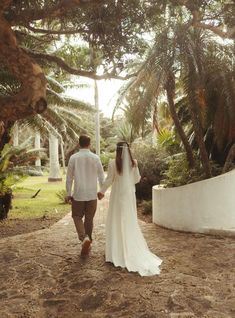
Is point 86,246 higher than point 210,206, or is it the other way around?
point 210,206

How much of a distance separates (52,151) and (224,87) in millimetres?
19316

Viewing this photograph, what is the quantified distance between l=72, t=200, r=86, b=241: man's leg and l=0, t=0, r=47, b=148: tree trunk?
6.84 feet

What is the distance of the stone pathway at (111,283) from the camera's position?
14.5 ft

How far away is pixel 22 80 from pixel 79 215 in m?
2.59

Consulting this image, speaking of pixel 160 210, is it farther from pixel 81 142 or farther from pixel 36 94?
pixel 36 94

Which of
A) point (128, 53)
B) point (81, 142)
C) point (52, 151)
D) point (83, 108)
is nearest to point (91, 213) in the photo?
point (81, 142)

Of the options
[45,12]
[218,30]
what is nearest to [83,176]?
[45,12]

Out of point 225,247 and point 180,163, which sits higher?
point 180,163

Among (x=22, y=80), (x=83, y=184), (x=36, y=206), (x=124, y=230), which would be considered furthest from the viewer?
(x=36, y=206)

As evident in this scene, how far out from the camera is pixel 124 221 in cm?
625

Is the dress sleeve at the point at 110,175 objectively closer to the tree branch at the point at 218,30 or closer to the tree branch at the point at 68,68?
the tree branch at the point at 68,68

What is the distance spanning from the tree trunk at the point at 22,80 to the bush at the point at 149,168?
30.1 feet

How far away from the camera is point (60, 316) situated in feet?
14.1

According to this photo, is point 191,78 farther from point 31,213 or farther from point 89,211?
point 31,213
